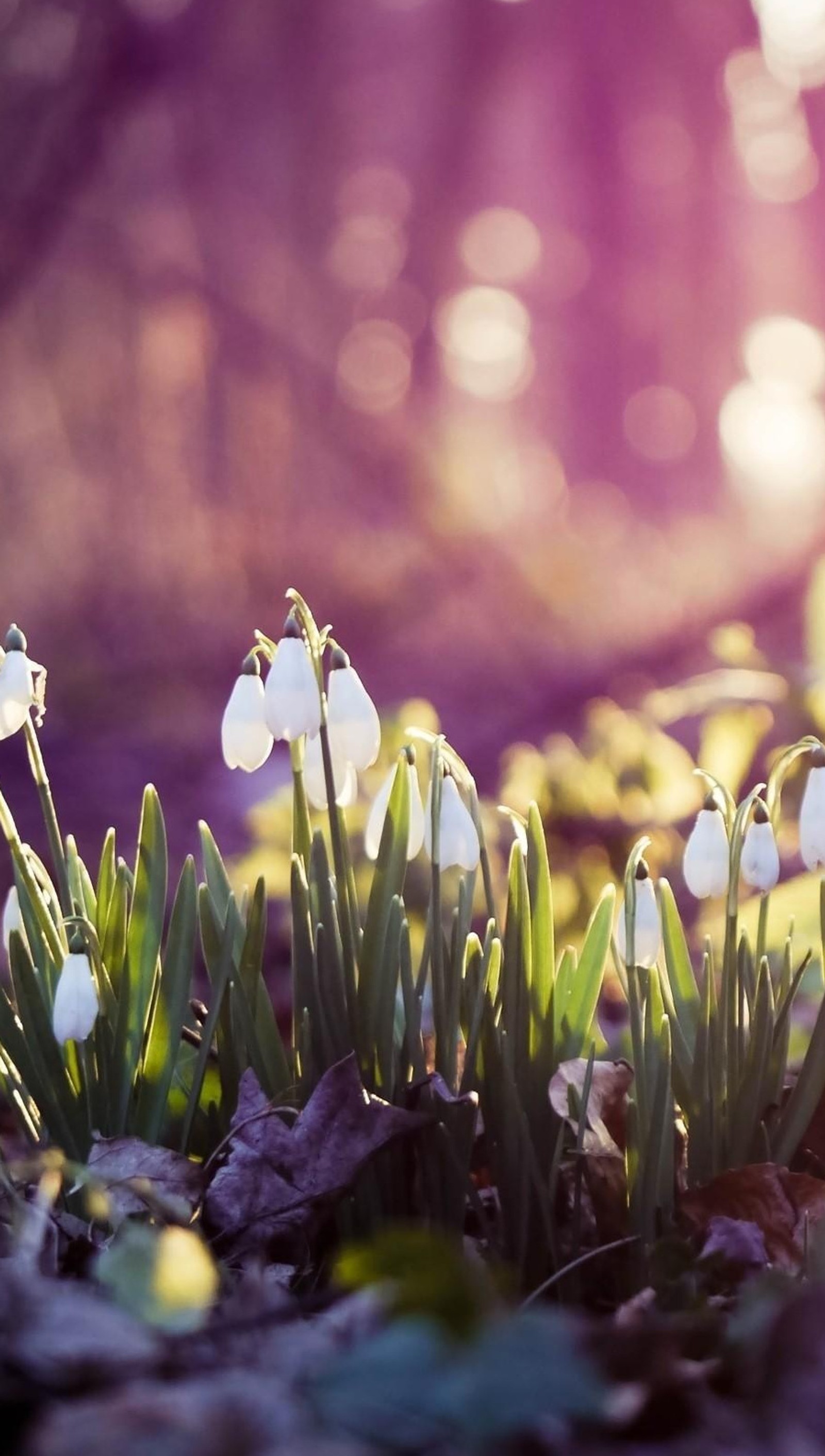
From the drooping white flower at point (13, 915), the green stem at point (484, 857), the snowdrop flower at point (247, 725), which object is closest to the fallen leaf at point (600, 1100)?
the green stem at point (484, 857)

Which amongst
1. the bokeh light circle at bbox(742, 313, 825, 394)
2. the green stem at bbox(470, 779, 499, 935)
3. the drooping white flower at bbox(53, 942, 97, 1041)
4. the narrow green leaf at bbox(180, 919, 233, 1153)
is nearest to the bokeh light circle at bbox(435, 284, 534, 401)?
the bokeh light circle at bbox(742, 313, 825, 394)

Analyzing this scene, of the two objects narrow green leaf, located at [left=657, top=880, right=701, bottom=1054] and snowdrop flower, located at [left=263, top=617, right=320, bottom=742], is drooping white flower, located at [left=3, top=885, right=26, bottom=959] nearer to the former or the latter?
snowdrop flower, located at [left=263, top=617, right=320, bottom=742]

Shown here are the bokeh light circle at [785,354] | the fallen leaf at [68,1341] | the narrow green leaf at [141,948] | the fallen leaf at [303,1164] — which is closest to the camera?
the fallen leaf at [68,1341]

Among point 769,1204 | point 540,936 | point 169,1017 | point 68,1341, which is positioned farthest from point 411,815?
point 68,1341

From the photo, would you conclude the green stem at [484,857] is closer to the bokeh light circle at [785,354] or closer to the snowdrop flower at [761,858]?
the snowdrop flower at [761,858]

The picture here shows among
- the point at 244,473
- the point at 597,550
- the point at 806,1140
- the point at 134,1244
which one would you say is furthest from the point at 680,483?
the point at 134,1244

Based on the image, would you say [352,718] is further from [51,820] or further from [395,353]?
[395,353]
